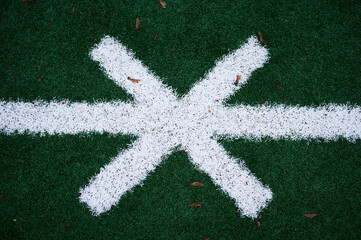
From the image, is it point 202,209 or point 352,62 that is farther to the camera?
point 352,62

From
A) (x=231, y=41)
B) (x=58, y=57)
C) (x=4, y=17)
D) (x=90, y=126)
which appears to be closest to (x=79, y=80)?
(x=58, y=57)

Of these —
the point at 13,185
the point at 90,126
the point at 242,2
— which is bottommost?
the point at 13,185

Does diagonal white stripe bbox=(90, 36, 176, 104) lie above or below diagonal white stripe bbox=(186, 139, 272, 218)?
above

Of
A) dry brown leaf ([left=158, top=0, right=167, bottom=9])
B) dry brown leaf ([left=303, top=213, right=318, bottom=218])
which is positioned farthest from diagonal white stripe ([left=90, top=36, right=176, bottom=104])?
dry brown leaf ([left=303, top=213, right=318, bottom=218])

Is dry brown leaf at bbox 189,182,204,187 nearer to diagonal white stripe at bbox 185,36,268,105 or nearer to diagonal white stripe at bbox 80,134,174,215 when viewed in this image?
diagonal white stripe at bbox 80,134,174,215

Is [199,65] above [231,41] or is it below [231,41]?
below

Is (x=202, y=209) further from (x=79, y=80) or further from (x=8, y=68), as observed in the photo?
(x=8, y=68)
